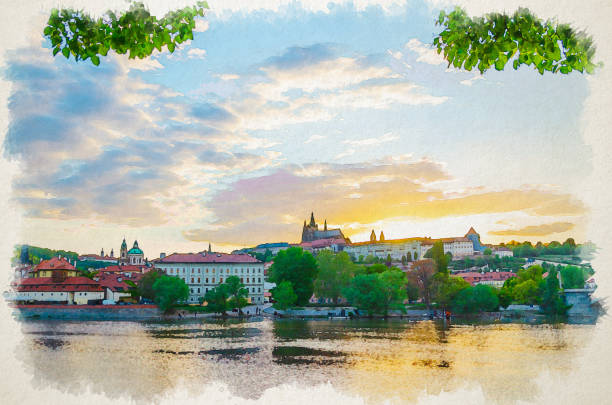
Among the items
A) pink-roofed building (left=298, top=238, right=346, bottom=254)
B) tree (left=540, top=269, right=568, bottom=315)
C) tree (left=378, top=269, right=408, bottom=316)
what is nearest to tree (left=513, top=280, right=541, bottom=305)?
tree (left=540, top=269, right=568, bottom=315)

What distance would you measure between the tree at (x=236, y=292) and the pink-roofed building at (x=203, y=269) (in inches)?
46.1

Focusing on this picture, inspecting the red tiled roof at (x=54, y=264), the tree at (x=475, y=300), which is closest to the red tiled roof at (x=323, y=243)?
the tree at (x=475, y=300)

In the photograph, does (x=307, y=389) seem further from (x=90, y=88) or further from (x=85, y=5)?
(x=90, y=88)

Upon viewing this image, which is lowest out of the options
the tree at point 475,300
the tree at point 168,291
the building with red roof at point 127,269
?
the tree at point 475,300

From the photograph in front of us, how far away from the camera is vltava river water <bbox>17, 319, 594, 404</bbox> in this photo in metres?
4.85

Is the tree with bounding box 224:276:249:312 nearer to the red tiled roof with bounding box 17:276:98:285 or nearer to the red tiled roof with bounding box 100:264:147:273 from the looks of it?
the red tiled roof with bounding box 100:264:147:273

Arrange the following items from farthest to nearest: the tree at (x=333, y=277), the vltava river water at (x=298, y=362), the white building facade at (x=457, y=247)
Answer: the white building facade at (x=457, y=247) → the tree at (x=333, y=277) → the vltava river water at (x=298, y=362)

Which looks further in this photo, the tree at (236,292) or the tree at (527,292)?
the tree at (236,292)

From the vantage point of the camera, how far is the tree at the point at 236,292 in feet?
64.4

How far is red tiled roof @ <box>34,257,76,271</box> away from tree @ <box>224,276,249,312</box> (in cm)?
971

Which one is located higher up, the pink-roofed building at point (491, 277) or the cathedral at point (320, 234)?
the cathedral at point (320, 234)

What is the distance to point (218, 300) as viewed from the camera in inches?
752

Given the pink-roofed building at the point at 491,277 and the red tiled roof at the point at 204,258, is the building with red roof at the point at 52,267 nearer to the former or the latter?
the red tiled roof at the point at 204,258

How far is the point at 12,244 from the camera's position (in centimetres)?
445
